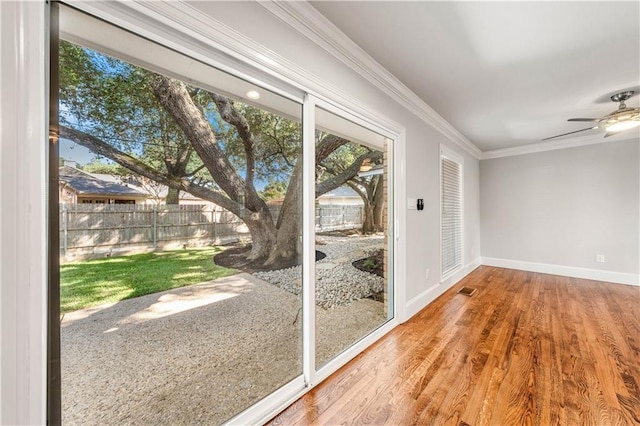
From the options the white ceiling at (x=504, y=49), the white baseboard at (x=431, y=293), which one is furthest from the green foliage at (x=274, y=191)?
the white baseboard at (x=431, y=293)

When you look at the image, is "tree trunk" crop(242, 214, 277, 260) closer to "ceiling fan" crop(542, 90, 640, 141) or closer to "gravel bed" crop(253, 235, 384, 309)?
"gravel bed" crop(253, 235, 384, 309)

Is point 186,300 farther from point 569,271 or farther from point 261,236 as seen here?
point 569,271

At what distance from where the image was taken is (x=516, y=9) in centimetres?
150

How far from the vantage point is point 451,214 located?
4039 millimetres

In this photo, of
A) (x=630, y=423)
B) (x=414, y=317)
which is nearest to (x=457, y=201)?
(x=414, y=317)

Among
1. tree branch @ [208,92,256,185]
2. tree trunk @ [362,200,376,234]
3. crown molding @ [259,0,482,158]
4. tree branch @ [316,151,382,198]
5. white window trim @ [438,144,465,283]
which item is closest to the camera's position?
tree branch @ [208,92,256,185]

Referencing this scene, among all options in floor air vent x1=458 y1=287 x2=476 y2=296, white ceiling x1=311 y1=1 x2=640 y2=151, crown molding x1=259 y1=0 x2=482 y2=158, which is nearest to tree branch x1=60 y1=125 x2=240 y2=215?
crown molding x1=259 y1=0 x2=482 y2=158

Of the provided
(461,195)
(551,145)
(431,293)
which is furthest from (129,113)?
(551,145)

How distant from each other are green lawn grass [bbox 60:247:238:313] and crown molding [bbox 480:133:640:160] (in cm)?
572

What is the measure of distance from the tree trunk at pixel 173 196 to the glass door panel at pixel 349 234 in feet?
2.98

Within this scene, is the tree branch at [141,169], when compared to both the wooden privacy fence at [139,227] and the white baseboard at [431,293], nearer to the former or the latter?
the wooden privacy fence at [139,227]

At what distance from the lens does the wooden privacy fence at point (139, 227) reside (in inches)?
37.2

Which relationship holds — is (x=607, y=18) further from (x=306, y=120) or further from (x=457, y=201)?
(x=457, y=201)

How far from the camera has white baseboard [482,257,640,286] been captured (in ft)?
12.7
